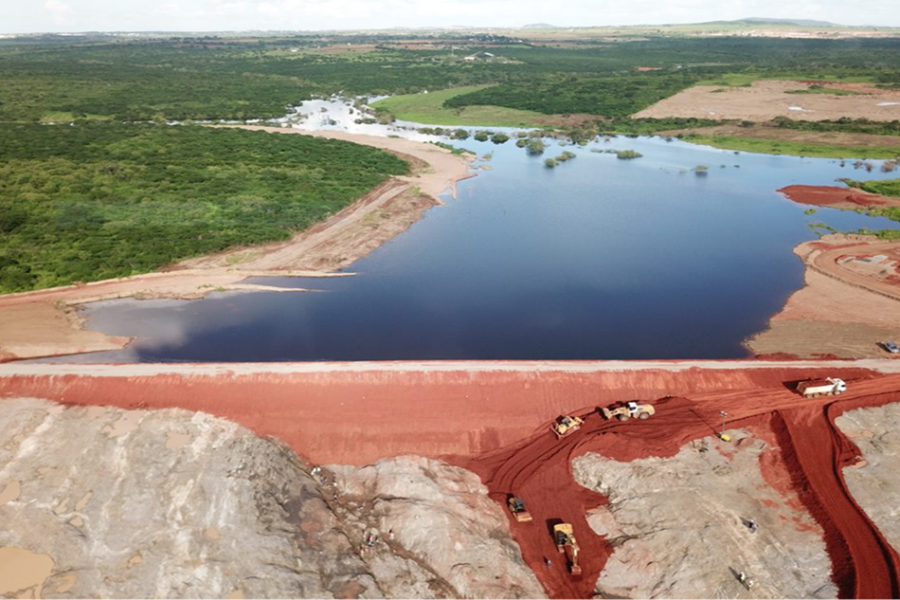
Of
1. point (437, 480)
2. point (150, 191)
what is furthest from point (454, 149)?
point (437, 480)

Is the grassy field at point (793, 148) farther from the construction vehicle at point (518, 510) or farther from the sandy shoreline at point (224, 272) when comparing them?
the construction vehicle at point (518, 510)

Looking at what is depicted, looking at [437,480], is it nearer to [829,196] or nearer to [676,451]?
[676,451]

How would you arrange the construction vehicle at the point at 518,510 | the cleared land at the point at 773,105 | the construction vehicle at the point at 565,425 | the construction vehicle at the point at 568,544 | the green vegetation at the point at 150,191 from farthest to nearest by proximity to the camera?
the cleared land at the point at 773,105 → the green vegetation at the point at 150,191 → the construction vehicle at the point at 565,425 → the construction vehicle at the point at 518,510 → the construction vehicle at the point at 568,544

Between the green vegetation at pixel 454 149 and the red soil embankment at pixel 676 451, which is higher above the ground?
the green vegetation at pixel 454 149

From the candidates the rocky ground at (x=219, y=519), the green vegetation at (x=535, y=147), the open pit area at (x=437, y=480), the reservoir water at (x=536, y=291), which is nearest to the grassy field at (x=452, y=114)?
the green vegetation at (x=535, y=147)

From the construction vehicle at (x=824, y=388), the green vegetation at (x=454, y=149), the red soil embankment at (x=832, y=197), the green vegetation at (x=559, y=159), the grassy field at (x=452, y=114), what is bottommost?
the construction vehicle at (x=824, y=388)

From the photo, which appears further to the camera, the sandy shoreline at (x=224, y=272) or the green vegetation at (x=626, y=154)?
the green vegetation at (x=626, y=154)

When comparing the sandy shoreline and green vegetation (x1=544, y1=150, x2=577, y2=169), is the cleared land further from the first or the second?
the sandy shoreline

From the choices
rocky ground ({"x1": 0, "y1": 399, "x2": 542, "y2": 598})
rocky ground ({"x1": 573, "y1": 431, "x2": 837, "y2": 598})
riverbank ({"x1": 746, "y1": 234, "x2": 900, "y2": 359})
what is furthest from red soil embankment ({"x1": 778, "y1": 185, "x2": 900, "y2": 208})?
rocky ground ({"x1": 0, "y1": 399, "x2": 542, "y2": 598})
